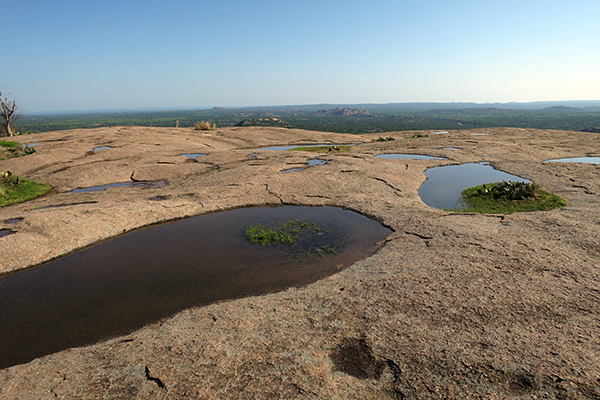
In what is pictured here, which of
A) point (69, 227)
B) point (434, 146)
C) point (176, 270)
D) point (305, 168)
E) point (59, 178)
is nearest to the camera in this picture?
point (176, 270)

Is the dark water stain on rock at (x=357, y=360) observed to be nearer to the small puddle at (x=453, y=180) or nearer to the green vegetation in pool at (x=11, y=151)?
the small puddle at (x=453, y=180)

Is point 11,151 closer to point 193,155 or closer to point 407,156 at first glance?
point 193,155

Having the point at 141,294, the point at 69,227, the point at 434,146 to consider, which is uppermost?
the point at 434,146

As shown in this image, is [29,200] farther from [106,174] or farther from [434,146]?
[434,146]

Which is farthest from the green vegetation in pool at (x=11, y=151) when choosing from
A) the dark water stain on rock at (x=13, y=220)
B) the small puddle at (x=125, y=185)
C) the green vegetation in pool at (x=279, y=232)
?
the green vegetation in pool at (x=279, y=232)

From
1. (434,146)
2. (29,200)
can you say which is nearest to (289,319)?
(29,200)

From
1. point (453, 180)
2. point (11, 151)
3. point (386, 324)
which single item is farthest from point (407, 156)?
point (11, 151)
